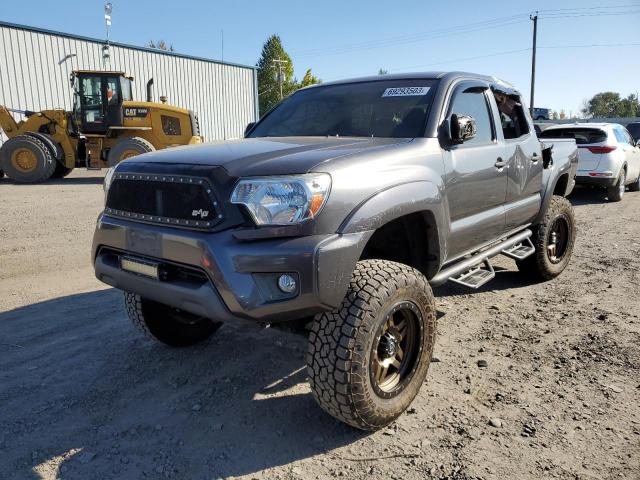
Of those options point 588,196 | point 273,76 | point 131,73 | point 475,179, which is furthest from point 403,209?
point 273,76

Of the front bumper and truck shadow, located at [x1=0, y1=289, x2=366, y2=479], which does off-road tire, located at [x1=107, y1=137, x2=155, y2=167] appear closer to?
truck shadow, located at [x1=0, y1=289, x2=366, y2=479]

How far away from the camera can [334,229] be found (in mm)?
2477

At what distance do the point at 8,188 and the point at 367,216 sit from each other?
12.9 metres

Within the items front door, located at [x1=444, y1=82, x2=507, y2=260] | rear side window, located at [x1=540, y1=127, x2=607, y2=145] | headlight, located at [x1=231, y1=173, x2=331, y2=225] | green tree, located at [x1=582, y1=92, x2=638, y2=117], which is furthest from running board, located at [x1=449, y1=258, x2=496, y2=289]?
green tree, located at [x1=582, y1=92, x2=638, y2=117]

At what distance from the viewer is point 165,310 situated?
3742 millimetres

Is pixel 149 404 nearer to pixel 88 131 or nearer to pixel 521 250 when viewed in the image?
pixel 521 250

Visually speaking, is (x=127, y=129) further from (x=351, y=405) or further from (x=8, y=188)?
(x=351, y=405)

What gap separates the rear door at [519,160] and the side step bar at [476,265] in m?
0.12

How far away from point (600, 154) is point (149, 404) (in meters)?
10.9

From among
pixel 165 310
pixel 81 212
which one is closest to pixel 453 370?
pixel 165 310

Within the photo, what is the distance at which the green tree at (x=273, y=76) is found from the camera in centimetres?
5689

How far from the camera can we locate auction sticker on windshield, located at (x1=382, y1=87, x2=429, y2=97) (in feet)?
11.8

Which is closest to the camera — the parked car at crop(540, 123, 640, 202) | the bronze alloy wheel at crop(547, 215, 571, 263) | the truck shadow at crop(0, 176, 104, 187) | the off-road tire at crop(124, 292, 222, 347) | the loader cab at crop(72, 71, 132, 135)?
the off-road tire at crop(124, 292, 222, 347)

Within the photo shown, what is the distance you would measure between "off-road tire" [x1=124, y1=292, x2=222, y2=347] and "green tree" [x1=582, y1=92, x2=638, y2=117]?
98400 millimetres
